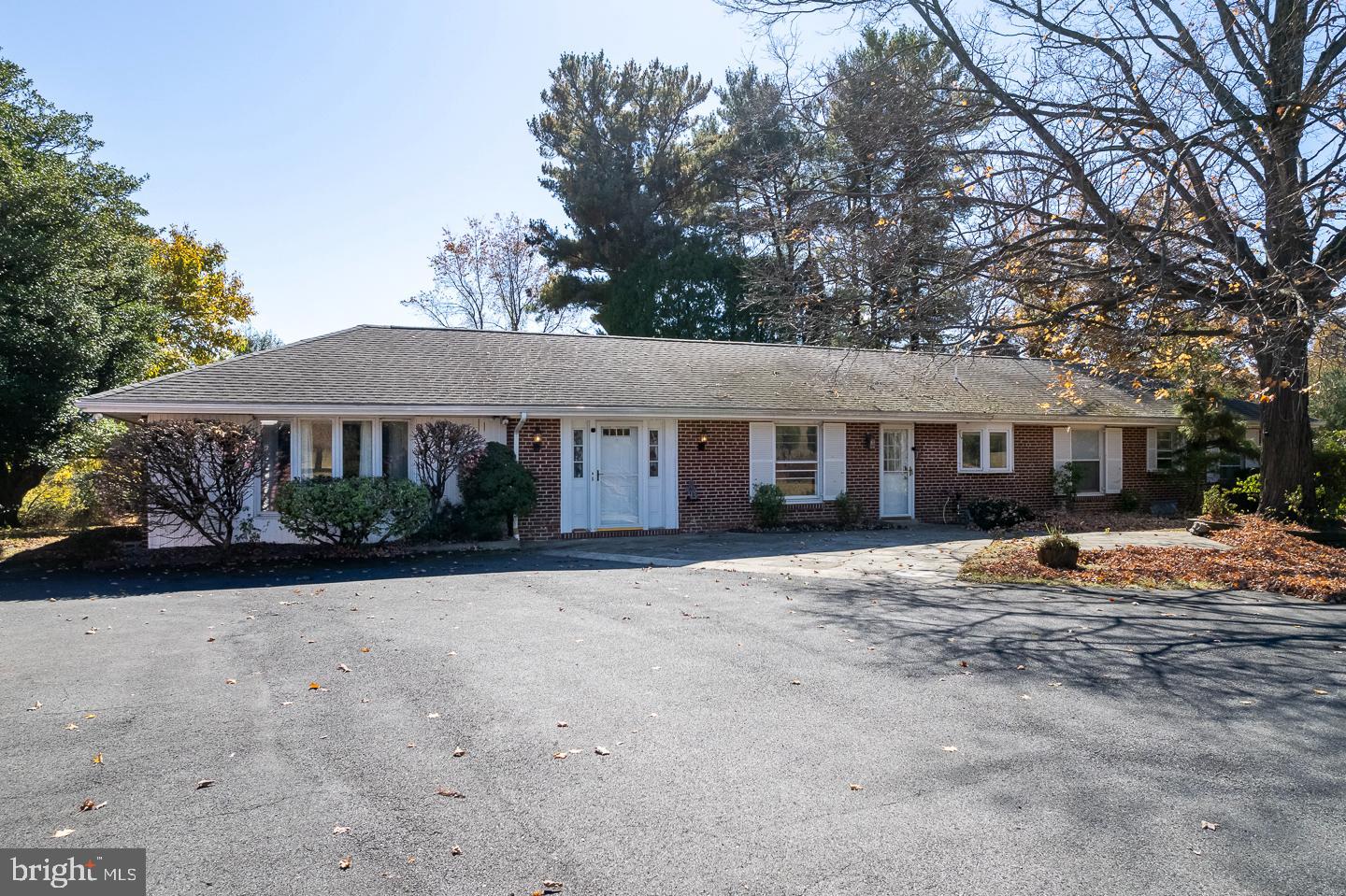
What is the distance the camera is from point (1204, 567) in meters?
11.0

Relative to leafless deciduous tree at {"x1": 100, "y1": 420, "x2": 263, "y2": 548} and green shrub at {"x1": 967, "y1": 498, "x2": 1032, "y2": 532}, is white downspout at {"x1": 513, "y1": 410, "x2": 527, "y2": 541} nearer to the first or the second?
leafless deciduous tree at {"x1": 100, "y1": 420, "x2": 263, "y2": 548}

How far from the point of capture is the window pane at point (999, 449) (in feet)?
61.4

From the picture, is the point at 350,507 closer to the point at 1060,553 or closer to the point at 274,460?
A: the point at 274,460

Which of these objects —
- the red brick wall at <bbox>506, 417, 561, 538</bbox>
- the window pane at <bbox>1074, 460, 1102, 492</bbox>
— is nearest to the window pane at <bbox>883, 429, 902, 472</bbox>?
the window pane at <bbox>1074, 460, 1102, 492</bbox>

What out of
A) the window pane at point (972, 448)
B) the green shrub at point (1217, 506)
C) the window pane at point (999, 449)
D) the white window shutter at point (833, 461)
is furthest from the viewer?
the window pane at point (999, 449)

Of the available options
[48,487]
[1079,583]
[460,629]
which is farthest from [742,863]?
[48,487]

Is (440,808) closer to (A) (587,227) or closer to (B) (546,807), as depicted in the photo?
(B) (546,807)

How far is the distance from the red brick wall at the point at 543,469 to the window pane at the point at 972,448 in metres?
9.03

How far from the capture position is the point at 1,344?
629 inches

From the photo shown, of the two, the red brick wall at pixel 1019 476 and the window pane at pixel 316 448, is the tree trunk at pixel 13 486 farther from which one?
the red brick wall at pixel 1019 476

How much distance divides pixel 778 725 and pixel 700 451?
443 inches

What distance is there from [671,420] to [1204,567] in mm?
8721

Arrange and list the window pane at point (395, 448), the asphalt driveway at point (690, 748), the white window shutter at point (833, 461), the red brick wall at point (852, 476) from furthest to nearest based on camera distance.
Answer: the white window shutter at point (833, 461) < the red brick wall at point (852, 476) < the window pane at point (395, 448) < the asphalt driveway at point (690, 748)

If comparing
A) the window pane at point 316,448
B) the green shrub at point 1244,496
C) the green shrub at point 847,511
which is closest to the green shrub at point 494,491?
the window pane at point 316,448
